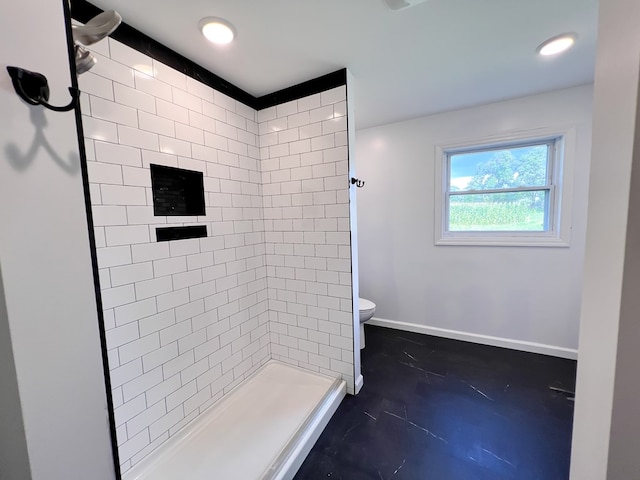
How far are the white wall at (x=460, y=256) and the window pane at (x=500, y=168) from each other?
0.20 m

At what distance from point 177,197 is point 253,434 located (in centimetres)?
148

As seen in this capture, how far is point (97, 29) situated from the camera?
2.54 ft

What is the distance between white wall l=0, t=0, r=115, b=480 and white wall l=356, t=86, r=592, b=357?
8.43 ft

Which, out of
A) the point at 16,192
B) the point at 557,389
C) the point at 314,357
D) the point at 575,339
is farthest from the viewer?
the point at 575,339

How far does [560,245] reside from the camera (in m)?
2.11

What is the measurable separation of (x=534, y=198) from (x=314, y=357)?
7.92 ft

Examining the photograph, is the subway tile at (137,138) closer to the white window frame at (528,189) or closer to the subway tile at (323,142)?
the subway tile at (323,142)

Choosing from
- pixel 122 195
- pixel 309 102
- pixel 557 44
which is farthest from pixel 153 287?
pixel 557 44

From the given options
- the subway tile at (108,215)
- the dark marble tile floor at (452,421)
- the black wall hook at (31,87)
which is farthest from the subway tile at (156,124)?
the dark marble tile floor at (452,421)

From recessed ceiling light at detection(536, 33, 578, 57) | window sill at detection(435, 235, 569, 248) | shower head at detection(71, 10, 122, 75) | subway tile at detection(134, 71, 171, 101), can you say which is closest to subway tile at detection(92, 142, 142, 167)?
subway tile at detection(134, 71, 171, 101)

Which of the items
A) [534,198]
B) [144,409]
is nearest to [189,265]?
[144,409]

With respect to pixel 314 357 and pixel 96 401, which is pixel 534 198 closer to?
pixel 314 357

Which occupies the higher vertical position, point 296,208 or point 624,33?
point 624,33

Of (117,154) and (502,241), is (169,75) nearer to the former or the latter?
(117,154)
